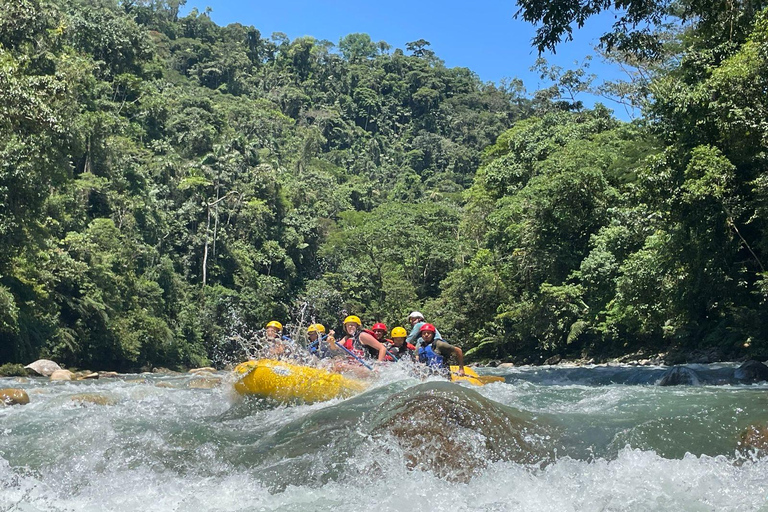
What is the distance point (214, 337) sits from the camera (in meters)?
38.8

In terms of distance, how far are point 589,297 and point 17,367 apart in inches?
701

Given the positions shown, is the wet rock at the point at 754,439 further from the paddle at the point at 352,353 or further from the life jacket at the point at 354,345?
the life jacket at the point at 354,345

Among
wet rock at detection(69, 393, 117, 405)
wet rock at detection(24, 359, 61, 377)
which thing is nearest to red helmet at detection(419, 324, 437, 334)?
wet rock at detection(69, 393, 117, 405)

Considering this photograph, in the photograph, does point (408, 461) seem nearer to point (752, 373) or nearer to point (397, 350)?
point (397, 350)

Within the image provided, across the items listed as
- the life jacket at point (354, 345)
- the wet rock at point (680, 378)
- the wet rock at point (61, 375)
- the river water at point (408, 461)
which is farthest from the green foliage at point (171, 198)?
the wet rock at point (680, 378)

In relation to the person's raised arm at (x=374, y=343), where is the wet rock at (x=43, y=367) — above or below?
below

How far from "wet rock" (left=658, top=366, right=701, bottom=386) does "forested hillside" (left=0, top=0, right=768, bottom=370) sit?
1864mm

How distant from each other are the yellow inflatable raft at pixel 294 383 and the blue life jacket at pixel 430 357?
1011 millimetres

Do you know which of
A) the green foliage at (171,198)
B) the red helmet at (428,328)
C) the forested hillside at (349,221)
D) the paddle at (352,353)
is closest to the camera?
the red helmet at (428,328)

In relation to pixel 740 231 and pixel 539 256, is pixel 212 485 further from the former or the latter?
pixel 539 256

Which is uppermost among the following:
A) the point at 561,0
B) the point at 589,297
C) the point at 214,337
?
the point at 561,0

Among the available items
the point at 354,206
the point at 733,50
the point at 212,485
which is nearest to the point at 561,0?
the point at 733,50

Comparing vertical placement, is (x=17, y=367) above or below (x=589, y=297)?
below

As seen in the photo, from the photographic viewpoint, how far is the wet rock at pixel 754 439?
5449 mm
